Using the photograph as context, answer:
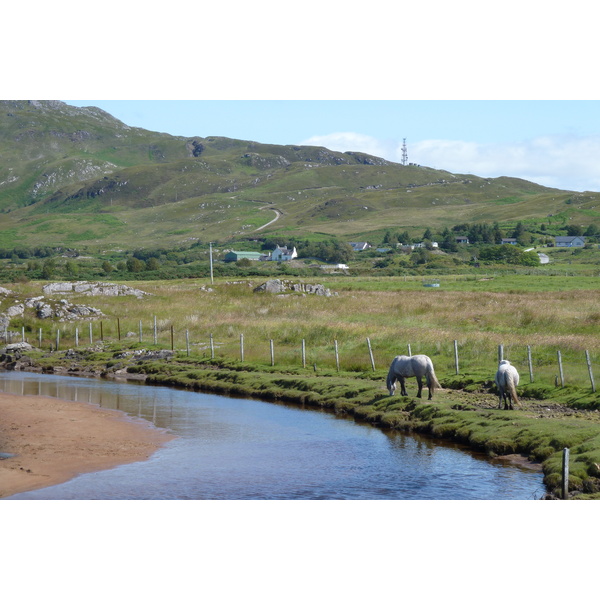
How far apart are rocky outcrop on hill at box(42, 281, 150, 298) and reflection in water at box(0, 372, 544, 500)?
5089 cm

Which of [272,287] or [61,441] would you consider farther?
[272,287]

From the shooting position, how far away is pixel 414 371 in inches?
1335

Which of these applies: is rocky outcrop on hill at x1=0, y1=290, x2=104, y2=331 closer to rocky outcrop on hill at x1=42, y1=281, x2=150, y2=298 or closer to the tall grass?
the tall grass

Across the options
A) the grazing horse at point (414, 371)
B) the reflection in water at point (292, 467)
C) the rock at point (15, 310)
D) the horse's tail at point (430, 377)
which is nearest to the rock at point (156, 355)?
the reflection in water at point (292, 467)

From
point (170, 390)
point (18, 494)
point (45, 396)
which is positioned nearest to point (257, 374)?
point (170, 390)

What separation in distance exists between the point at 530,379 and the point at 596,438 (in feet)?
36.7

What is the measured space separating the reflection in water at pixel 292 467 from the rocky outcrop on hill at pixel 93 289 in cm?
5089

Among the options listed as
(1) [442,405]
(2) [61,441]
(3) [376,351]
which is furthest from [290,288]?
(2) [61,441]

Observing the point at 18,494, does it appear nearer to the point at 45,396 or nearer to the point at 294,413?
the point at 294,413

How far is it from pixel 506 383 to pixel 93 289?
66.4 metres

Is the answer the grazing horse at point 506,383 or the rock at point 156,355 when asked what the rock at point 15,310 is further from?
the grazing horse at point 506,383

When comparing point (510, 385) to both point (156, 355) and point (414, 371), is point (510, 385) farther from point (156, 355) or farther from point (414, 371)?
point (156, 355)

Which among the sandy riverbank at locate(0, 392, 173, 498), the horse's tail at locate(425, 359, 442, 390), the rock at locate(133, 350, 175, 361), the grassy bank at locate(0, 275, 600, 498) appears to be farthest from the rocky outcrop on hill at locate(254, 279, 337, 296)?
the horse's tail at locate(425, 359, 442, 390)

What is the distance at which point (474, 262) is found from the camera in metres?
175
